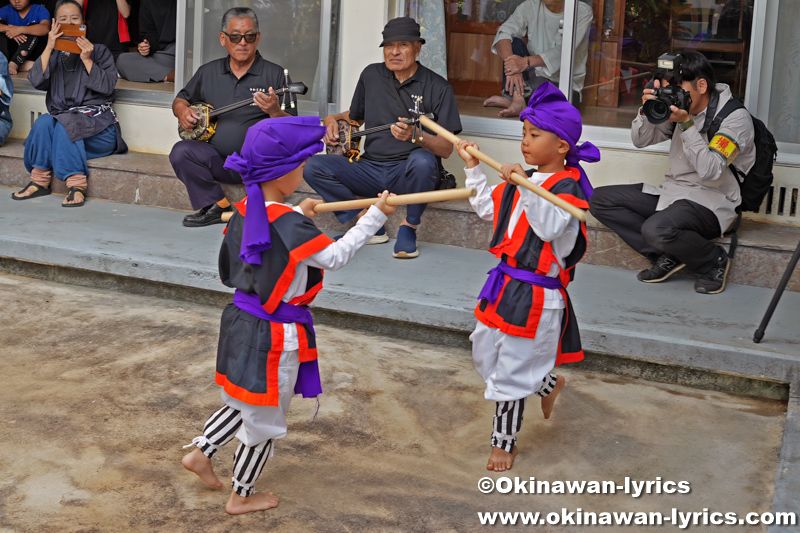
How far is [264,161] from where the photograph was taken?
9.00ft

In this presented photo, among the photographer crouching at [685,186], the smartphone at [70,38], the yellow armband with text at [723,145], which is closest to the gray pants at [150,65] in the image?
the smartphone at [70,38]

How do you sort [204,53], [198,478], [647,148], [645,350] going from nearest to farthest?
1. [198,478]
2. [645,350]
3. [647,148]
4. [204,53]

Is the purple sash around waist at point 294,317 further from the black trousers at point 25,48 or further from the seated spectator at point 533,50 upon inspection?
the black trousers at point 25,48

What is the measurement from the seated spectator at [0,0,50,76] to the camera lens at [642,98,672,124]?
6.12 m

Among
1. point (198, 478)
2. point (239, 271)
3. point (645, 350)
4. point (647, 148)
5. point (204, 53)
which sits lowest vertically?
point (198, 478)

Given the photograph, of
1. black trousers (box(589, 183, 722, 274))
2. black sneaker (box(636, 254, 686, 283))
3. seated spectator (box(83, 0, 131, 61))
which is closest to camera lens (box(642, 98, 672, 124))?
black trousers (box(589, 183, 722, 274))

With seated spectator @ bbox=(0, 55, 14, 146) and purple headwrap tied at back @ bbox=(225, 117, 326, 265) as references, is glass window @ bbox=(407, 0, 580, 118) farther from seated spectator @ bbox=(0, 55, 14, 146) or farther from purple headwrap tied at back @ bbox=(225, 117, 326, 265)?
purple headwrap tied at back @ bbox=(225, 117, 326, 265)

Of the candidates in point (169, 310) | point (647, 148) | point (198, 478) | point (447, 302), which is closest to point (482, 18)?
point (647, 148)

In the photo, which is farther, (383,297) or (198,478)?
(383,297)

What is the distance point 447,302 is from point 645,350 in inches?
38.9

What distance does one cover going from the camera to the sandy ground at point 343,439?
2.90 meters

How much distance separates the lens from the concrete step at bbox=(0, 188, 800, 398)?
13.3 ft

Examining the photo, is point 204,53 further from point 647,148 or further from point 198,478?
point 198,478

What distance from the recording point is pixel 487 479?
3143mm
